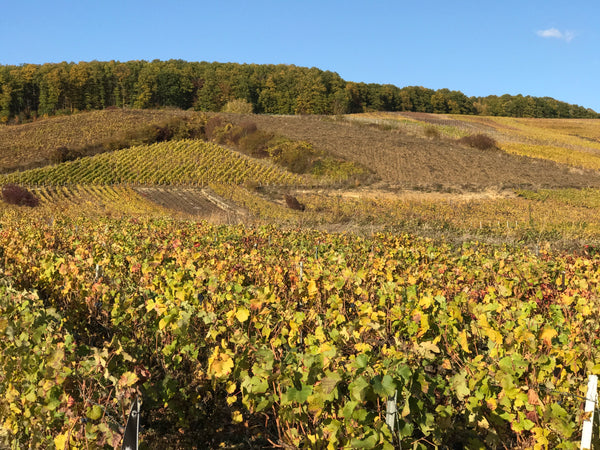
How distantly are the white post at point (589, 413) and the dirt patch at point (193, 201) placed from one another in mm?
24209

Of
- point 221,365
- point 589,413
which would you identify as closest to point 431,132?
point 221,365

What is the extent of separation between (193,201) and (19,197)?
31.9 feet

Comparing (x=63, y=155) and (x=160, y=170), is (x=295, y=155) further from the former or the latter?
(x=63, y=155)

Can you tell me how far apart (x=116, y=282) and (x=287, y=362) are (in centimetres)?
305

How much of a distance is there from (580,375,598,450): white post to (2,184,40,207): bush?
103ft

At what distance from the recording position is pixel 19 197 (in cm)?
2931

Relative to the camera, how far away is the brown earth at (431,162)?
37969mm

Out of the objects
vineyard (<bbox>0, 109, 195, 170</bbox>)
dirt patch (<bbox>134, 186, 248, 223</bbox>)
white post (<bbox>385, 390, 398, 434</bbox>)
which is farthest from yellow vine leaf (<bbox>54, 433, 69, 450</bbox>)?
vineyard (<bbox>0, 109, 195, 170</bbox>)

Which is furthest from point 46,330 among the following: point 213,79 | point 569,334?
point 213,79

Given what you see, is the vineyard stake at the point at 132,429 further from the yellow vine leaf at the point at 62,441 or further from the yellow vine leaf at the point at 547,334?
the yellow vine leaf at the point at 547,334

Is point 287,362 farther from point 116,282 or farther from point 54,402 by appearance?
point 116,282

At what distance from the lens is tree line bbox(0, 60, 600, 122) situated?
83.3 meters

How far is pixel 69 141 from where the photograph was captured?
49219mm

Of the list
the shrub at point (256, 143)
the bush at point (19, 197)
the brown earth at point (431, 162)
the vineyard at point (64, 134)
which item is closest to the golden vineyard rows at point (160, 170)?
the shrub at point (256, 143)
